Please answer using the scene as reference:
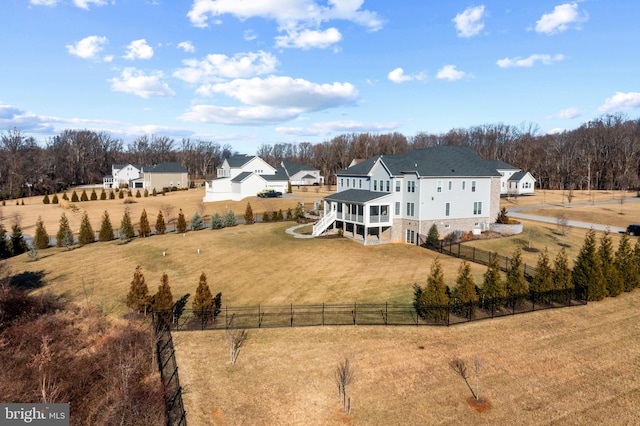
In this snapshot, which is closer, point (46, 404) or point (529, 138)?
point (46, 404)

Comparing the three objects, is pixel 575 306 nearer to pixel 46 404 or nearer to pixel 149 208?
pixel 46 404

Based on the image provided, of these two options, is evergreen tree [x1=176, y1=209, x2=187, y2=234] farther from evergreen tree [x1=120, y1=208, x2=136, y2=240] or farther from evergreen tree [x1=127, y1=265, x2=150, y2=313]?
evergreen tree [x1=127, y1=265, x2=150, y2=313]

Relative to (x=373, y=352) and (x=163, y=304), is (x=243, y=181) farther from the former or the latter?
(x=373, y=352)

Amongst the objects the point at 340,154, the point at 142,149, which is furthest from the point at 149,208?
the point at 142,149

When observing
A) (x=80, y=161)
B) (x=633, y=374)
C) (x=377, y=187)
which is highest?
(x=80, y=161)

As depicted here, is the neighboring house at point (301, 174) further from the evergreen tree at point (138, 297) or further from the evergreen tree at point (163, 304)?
the evergreen tree at point (163, 304)

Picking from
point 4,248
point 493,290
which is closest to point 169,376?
point 493,290

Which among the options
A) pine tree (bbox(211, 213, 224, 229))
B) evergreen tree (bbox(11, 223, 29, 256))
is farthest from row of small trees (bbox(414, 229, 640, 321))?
evergreen tree (bbox(11, 223, 29, 256))
